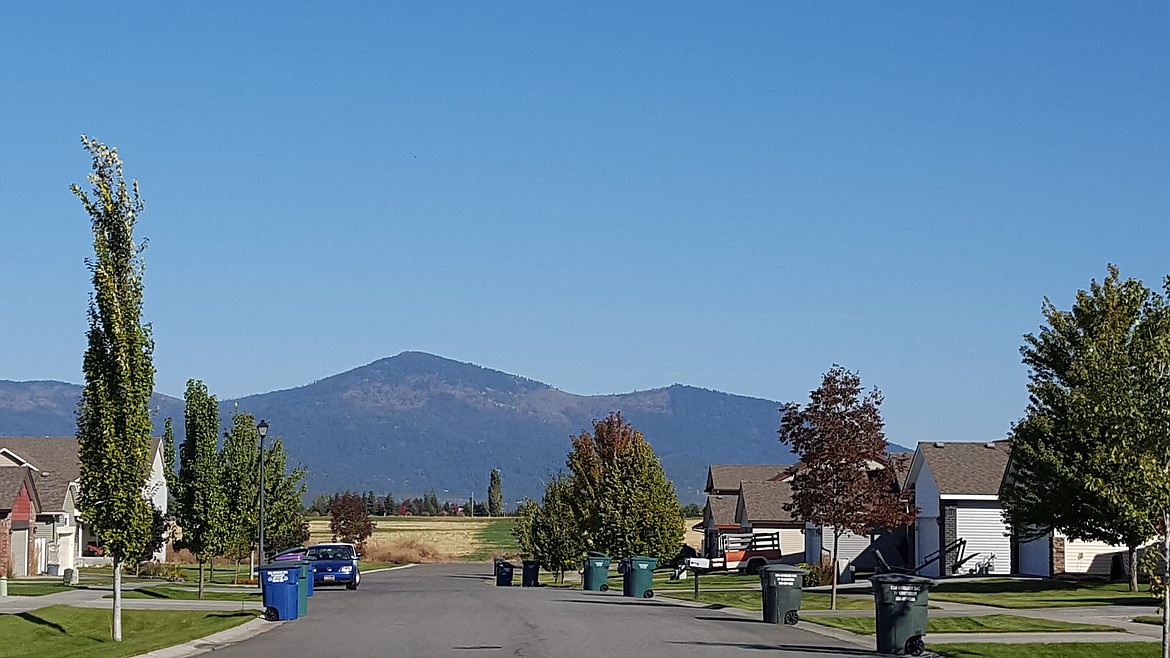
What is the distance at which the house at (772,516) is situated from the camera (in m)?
75.2

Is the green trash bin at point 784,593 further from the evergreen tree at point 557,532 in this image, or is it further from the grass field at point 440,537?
the grass field at point 440,537

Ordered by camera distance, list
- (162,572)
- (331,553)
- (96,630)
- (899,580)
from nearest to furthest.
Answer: (899,580), (96,630), (331,553), (162,572)

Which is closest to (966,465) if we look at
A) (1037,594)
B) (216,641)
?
(1037,594)

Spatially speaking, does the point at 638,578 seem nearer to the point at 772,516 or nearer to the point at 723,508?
the point at 772,516

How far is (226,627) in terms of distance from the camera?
28.2 m

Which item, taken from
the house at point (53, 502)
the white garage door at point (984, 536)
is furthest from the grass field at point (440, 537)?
the white garage door at point (984, 536)

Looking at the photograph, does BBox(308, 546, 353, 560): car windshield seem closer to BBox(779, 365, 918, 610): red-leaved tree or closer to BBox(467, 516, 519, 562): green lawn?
BBox(779, 365, 918, 610): red-leaved tree

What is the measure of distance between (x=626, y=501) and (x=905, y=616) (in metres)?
32.0

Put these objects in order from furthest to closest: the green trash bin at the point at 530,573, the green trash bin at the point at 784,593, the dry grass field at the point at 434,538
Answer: the dry grass field at the point at 434,538
the green trash bin at the point at 530,573
the green trash bin at the point at 784,593

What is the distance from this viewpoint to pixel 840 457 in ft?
123

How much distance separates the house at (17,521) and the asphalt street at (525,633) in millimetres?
25358

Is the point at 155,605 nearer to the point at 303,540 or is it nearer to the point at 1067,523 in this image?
the point at 1067,523

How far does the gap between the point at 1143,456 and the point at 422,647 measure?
36.7ft

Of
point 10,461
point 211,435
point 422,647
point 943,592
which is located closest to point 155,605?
point 211,435
